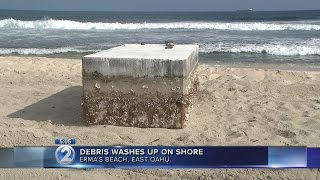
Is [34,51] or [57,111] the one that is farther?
[34,51]

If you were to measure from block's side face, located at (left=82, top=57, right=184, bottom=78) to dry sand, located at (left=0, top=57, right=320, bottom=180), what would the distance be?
66cm

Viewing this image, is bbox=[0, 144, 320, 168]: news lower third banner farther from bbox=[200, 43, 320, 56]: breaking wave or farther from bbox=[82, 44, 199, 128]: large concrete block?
bbox=[200, 43, 320, 56]: breaking wave

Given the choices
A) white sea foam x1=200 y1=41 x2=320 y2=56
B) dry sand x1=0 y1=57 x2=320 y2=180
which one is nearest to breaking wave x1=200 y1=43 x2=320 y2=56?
white sea foam x1=200 y1=41 x2=320 y2=56

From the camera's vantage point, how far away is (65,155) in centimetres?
341

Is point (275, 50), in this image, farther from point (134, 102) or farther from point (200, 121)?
point (134, 102)

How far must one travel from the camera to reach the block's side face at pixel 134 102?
489cm

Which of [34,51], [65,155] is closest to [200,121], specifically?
[65,155]

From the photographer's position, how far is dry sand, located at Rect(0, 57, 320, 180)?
155 inches

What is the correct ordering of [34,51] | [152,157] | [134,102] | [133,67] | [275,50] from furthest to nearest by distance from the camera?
[34,51], [275,50], [134,102], [133,67], [152,157]

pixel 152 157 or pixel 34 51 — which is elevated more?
pixel 152 157

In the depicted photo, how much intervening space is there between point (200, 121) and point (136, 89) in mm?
998

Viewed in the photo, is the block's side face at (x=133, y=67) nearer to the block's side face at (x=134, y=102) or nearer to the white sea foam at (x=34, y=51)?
the block's side face at (x=134, y=102)

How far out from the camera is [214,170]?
12.9ft

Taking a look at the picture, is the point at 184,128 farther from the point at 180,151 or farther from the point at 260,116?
the point at 180,151
